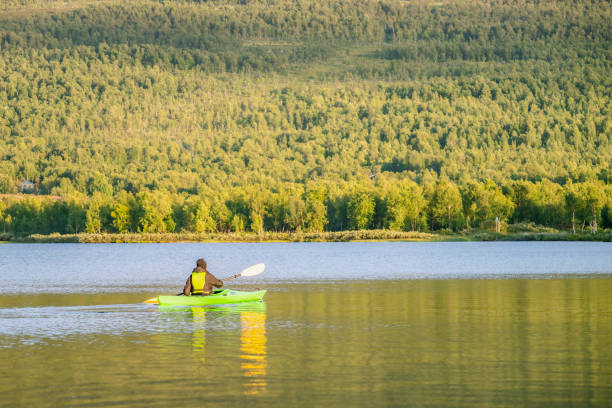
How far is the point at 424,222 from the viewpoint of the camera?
153 meters

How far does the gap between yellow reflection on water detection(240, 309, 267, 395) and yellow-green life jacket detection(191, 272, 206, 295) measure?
98.0 inches

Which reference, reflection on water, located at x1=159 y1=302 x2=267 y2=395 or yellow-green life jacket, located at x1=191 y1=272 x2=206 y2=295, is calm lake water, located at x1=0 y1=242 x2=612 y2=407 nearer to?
reflection on water, located at x1=159 y1=302 x2=267 y2=395

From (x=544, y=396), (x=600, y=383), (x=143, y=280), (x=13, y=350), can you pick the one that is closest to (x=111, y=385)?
(x=13, y=350)

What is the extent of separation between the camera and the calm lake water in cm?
1905

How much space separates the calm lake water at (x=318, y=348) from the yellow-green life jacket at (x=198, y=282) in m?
0.88

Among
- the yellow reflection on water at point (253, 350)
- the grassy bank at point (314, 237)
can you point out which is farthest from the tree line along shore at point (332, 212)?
the yellow reflection on water at point (253, 350)

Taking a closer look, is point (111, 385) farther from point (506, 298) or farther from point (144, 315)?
point (506, 298)

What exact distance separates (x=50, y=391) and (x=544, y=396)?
419 inches

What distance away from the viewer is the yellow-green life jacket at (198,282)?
1406 inches

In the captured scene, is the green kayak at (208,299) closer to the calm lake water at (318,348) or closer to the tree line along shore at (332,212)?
the calm lake water at (318,348)

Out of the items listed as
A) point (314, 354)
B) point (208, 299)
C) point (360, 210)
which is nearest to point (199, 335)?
point (314, 354)

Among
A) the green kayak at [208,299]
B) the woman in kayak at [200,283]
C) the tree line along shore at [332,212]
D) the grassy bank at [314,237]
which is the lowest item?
the green kayak at [208,299]

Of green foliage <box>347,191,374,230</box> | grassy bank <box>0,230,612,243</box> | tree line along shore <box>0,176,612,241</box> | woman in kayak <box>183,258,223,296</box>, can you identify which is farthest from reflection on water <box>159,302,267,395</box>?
green foliage <box>347,191,374,230</box>

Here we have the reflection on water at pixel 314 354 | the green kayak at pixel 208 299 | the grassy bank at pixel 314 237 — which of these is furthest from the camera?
the grassy bank at pixel 314 237
